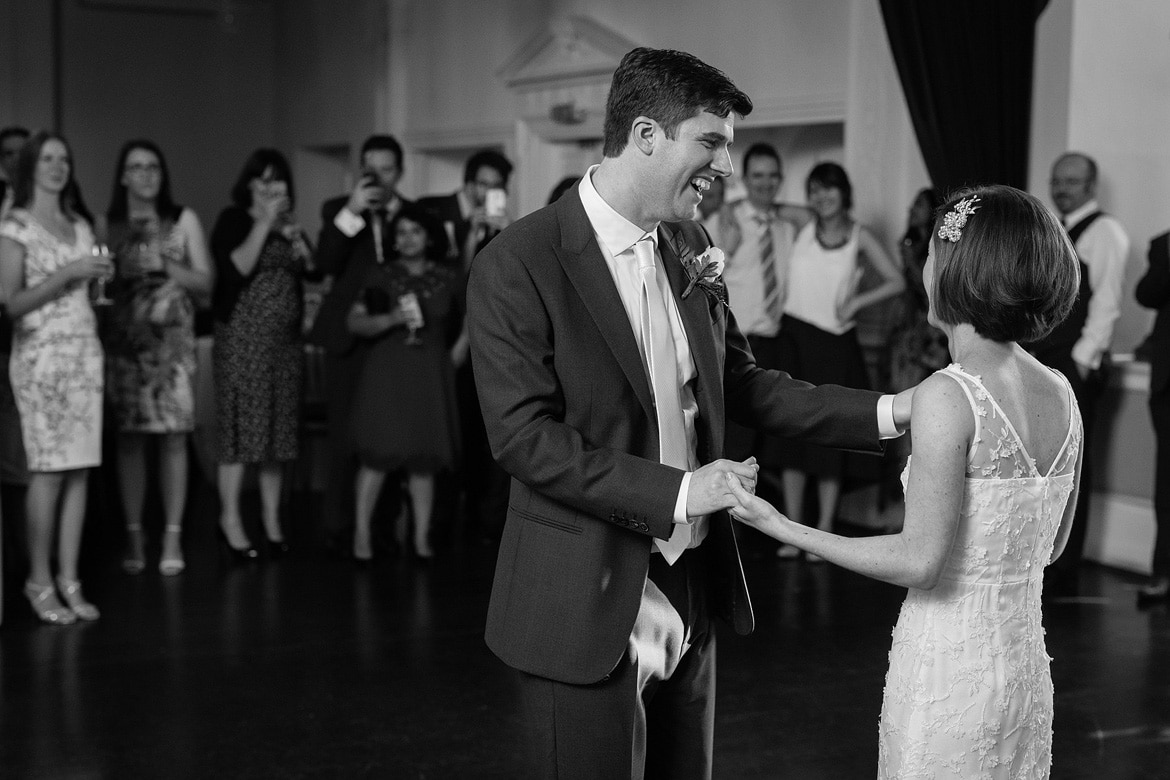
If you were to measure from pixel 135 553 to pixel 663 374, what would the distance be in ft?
13.3

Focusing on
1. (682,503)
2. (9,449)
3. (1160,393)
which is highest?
(682,503)

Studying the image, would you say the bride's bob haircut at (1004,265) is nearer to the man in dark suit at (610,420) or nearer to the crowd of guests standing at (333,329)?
the man in dark suit at (610,420)

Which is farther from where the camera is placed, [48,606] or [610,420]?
[48,606]

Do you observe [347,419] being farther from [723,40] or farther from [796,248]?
[723,40]

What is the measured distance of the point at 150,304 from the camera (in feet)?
17.6

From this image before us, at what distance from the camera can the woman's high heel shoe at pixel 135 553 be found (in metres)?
5.59

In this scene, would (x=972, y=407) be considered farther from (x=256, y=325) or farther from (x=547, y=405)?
(x=256, y=325)

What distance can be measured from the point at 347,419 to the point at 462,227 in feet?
3.37

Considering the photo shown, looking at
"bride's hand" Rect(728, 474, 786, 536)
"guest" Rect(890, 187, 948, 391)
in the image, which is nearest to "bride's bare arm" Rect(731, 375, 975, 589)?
"bride's hand" Rect(728, 474, 786, 536)

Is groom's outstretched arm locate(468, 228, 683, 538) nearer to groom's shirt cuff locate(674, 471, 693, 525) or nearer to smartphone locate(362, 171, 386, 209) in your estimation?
groom's shirt cuff locate(674, 471, 693, 525)

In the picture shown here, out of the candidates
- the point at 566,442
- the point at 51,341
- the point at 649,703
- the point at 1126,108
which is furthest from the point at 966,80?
the point at 566,442

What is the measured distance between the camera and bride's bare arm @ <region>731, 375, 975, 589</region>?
6.32ft

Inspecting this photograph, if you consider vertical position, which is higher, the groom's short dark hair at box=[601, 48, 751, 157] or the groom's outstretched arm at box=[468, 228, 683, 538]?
the groom's short dark hair at box=[601, 48, 751, 157]

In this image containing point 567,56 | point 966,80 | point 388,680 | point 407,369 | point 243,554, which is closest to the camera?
point 388,680
